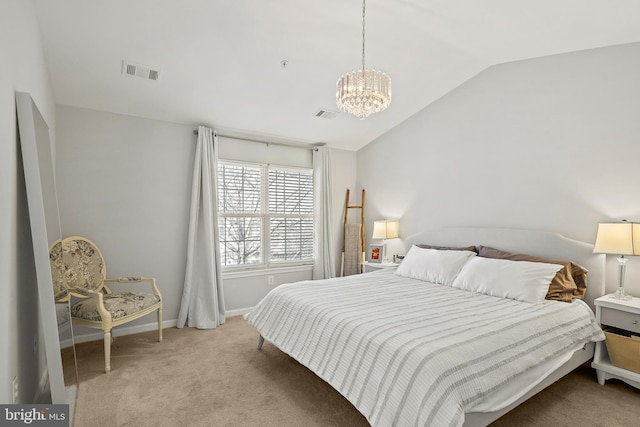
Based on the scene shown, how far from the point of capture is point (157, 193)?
373 centimetres

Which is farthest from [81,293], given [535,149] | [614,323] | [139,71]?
[535,149]

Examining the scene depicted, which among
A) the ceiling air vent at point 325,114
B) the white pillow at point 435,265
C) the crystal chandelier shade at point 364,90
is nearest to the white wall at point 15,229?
the crystal chandelier shade at point 364,90

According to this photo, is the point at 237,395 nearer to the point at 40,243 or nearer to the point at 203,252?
the point at 40,243

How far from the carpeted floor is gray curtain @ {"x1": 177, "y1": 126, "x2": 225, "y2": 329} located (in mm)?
708

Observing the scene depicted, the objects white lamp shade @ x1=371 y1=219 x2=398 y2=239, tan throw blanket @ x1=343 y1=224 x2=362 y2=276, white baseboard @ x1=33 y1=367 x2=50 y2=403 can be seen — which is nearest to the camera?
white baseboard @ x1=33 y1=367 x2=50 y2=403

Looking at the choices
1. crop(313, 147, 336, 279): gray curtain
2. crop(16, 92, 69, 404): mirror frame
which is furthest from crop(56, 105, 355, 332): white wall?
crop(16, 92, 69, 404): mirror frame

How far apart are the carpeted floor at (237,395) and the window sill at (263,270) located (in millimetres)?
1214

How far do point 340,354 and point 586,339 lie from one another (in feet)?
6.12

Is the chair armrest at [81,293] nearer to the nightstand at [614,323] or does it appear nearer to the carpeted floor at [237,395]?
the carpeted floor at [237,395]

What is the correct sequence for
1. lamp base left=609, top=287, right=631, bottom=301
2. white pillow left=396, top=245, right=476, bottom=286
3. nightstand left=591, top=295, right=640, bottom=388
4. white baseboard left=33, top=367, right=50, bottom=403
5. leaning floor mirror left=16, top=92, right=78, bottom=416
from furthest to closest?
white pillow left=396, top=245, right=476, bottom=286, lamp base left=609, top=287, right=631, bottom=301, nightstand left=591, top=295, right=640, bottom=388, white baseboard left=33, top=367, right=50, bottom=403, leaning floor mirror left=16, top=92, right=78, bottom=416

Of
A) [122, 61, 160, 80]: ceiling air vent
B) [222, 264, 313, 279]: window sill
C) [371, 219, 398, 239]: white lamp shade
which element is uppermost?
[122, 61, 160, 80]: ceiling air vent

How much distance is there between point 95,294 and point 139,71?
78.3 inches

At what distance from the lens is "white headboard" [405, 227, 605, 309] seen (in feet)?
9.12

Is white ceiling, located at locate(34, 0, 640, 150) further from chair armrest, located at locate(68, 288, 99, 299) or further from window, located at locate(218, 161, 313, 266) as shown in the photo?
chair armrest, located at locate(68, 288, 99, 299)
